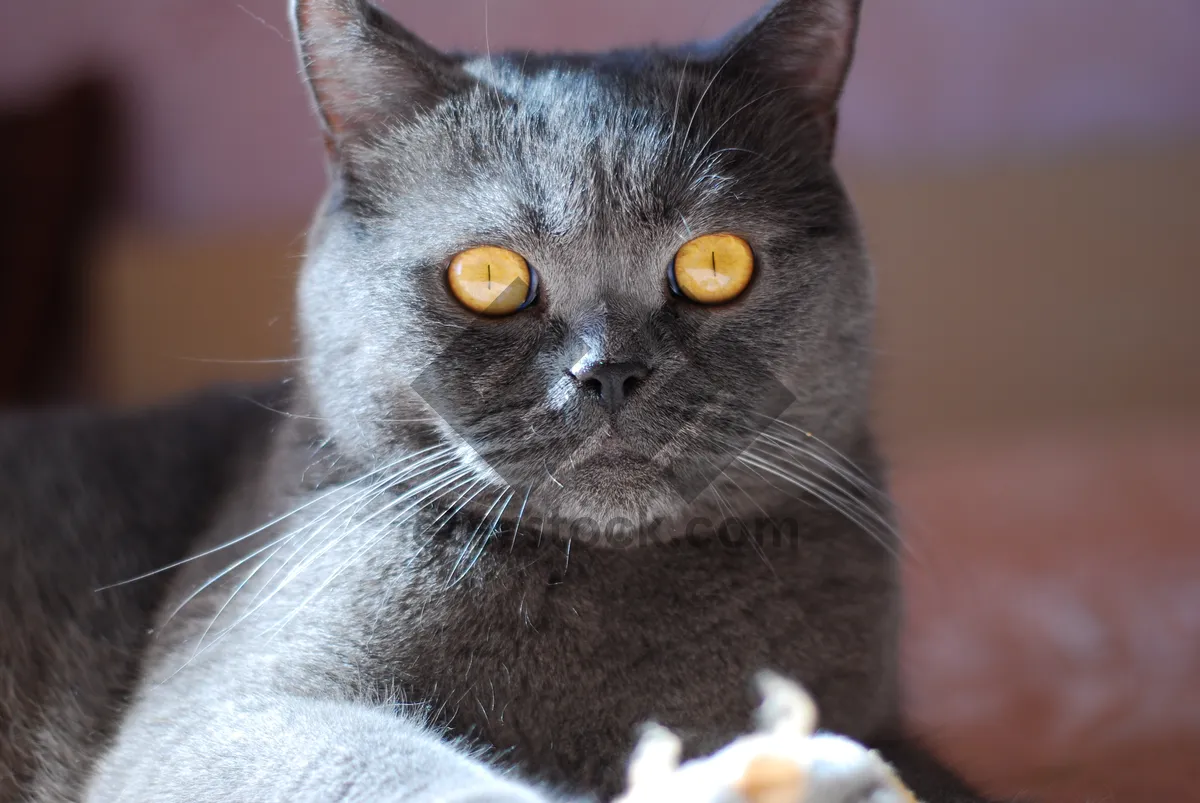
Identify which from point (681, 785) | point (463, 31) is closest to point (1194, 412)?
point (463, 31)

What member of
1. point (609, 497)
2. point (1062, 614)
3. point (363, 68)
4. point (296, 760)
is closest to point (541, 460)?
point (609, 497)

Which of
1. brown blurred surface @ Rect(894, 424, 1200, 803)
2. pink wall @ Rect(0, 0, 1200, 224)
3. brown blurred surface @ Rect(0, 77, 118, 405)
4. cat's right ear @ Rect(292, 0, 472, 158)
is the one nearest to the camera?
cat's right ear @ Rect(292, 0, 472, 158)

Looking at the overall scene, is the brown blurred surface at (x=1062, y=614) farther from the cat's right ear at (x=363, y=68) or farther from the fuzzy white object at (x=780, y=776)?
the cat's right ear at (x=363, y=68)

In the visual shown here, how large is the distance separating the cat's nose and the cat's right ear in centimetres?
34

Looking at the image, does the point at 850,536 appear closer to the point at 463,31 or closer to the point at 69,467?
the point at 69,467

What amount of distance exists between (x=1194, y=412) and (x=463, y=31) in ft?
6.37

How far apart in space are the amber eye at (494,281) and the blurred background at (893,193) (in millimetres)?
1606

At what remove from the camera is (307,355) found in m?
1.13

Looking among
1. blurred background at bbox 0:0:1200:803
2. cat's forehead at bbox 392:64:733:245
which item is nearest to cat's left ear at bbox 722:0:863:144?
cat's forehead at bbox 392:64:733:245

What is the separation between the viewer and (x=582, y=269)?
96 cm

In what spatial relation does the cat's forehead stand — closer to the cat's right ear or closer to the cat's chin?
the cat's right ear

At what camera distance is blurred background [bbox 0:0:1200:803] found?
2.60m

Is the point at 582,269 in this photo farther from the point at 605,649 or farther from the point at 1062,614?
the point at 1062,614

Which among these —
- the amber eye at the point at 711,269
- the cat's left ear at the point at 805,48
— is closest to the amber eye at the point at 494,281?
the amber eye at the point at 711,269
